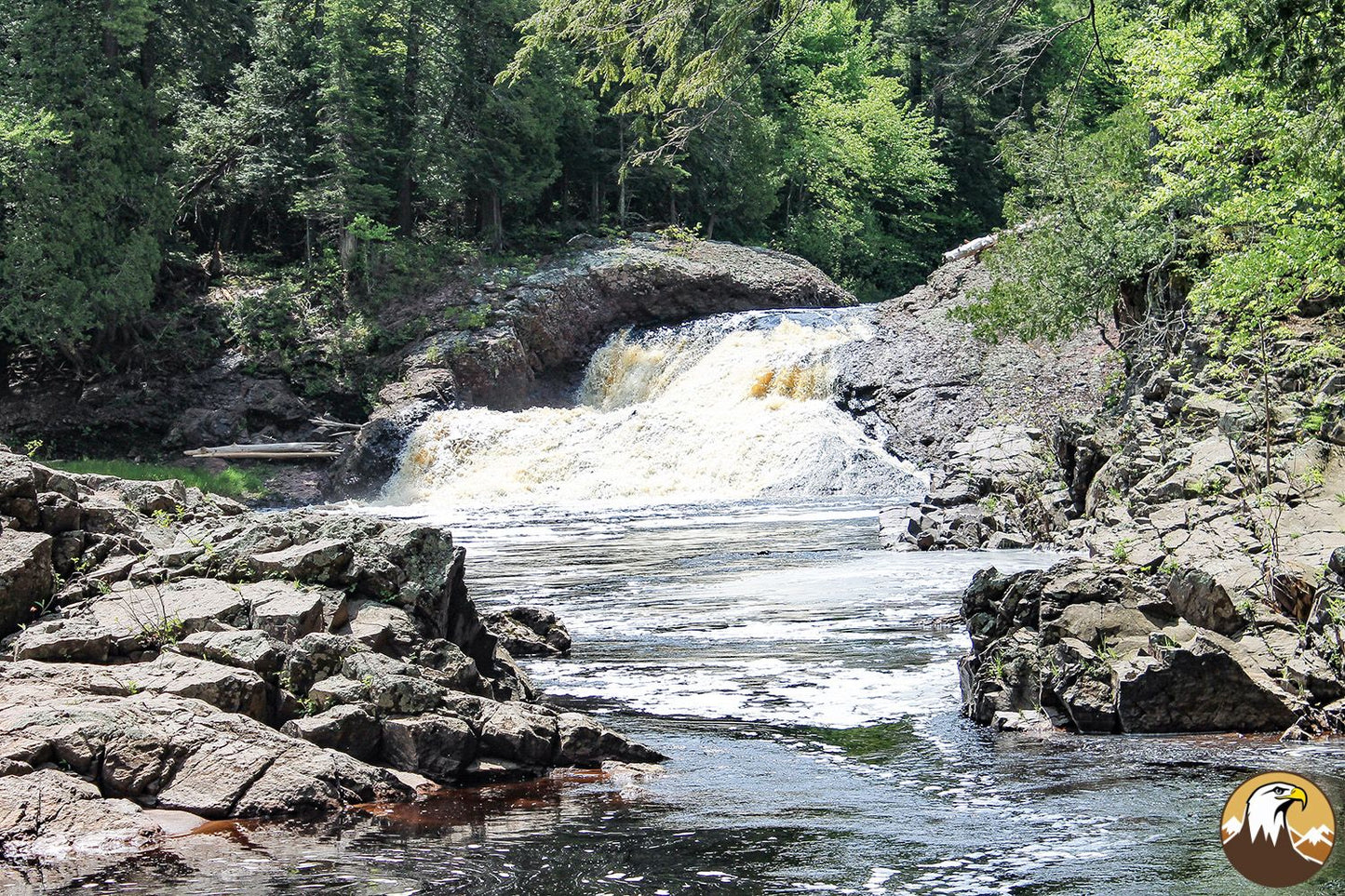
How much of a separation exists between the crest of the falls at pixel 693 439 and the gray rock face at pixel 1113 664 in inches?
662

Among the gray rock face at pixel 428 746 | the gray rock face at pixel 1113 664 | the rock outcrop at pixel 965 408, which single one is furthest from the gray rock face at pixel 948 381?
the gray rock face at pixel 428 746

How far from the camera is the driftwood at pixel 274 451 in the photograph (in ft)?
100

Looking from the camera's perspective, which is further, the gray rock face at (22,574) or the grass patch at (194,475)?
the grass patch at (194,475)

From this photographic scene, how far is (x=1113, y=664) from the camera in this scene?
872cm

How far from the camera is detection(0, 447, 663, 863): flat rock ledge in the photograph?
646cm

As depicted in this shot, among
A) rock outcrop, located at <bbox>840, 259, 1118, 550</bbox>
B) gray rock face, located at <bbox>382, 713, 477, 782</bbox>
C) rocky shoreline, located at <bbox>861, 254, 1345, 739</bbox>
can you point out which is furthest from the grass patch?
gray rock face, located at <bbox>382, 713, 477, 782</bbox>

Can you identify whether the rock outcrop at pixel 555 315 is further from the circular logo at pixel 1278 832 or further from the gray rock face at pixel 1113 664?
the circular logo at pixel 1278 832

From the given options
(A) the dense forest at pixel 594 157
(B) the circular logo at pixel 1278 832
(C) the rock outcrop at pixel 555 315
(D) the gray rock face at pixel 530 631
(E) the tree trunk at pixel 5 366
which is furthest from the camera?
(E) the tree trunk at pixel 5 366

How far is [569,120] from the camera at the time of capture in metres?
39.0

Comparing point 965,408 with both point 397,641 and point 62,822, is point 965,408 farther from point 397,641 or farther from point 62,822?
point 62,822

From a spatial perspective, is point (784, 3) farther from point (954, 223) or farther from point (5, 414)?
point (954, 223)

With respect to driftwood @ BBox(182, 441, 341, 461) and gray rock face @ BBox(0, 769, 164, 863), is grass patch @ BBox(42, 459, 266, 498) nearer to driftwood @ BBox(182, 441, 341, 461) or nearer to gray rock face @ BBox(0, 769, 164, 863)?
driftwood @ BBox(182, 441, 341, 461)

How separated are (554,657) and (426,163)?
86.2 feet

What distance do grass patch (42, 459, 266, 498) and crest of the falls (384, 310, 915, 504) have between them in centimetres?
314
